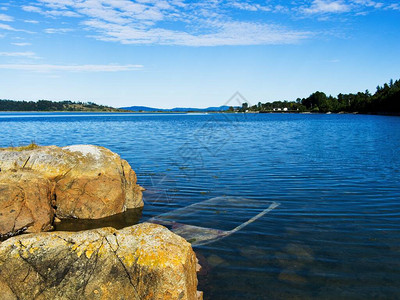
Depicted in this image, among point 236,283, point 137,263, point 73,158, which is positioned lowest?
point 236,283

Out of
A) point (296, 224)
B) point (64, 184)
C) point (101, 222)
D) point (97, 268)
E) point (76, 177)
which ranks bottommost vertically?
point (101, 222)

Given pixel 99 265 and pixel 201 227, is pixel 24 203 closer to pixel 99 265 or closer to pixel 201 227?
pixel 201 227

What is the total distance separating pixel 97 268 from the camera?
6.17 metres

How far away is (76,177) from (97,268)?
7.76m

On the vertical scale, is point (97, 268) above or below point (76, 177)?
below

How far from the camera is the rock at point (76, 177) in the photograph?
13.1 meters

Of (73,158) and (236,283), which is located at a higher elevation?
(73,158)

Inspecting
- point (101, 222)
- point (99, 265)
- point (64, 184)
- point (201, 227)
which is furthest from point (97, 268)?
point (64, 184)

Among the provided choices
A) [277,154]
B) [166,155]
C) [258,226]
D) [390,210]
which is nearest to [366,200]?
[390,210]

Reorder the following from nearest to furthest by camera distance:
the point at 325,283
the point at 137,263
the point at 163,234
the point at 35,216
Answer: the point at 137,263 < the point at 163,234 < the point at 325,283 < the point at 35,216

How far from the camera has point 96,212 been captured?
13.3m

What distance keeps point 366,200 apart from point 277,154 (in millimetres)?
15084

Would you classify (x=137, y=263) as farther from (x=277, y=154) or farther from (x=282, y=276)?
(x=277, y=154)

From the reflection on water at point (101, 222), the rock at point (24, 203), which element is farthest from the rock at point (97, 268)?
the reflection on water at point (101, 222)
